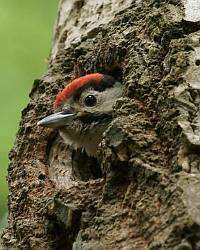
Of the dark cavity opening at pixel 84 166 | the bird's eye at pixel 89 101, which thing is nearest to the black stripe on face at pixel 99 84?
the bird's eye at pixel 89 101

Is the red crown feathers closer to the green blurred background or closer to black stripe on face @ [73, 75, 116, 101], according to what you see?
black stripe on face @ [73, 75, 116, 101]

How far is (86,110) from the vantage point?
4520 millimetres

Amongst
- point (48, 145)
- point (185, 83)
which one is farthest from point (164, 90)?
point (48, 145)

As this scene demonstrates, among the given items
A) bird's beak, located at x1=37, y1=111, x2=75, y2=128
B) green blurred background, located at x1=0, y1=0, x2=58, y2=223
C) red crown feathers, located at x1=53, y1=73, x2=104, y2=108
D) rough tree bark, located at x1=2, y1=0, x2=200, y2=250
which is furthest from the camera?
green blurred background, located at x1=0, y1=0, x2=58, y2=223

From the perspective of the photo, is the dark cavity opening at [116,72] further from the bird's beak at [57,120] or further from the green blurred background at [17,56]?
the green blurred background at [17,56]

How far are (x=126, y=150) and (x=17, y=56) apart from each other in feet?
7.32

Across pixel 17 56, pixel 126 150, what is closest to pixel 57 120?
pixel 17 56

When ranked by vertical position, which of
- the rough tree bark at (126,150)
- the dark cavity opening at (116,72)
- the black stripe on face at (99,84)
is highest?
the dark cavity opening at (116,72)

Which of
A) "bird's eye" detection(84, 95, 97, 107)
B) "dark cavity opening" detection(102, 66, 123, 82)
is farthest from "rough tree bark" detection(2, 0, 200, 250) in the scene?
"bird's eye" detection(84, 95, 97, 107)

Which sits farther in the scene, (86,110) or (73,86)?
(86,110)

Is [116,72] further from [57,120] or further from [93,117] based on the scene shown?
[57,120]

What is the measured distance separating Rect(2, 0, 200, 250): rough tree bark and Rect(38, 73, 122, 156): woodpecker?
0.07m

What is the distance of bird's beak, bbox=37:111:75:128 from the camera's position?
4039mm

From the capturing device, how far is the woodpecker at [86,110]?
4258 millimetres
